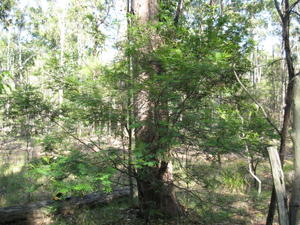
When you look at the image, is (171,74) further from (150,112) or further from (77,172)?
(77,172)

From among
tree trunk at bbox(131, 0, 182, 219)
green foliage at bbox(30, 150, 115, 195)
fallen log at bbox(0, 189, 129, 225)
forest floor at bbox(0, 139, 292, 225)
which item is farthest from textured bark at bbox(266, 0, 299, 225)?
fallen log at bbox(0, 189, 129, 225)

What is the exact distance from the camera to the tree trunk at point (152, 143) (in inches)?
134

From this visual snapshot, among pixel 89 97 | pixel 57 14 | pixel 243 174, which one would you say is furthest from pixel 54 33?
pixel 89 97

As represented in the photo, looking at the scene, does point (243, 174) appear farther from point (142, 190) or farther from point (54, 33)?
point (54, 33)

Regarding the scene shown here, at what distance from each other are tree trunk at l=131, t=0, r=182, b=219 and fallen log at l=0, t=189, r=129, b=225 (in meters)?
1.73

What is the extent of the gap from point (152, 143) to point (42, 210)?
336cm

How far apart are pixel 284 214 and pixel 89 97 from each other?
2605 mm

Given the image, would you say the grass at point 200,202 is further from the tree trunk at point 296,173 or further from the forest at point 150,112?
the tree trunk at point 296,173

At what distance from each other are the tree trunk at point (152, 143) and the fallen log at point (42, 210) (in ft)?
5.68

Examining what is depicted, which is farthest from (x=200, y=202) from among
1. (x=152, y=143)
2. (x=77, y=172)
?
(x=77, y=172)

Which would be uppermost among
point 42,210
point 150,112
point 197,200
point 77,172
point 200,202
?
point 150,112

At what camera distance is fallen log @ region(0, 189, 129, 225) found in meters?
4.88

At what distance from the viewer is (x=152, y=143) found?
355cm

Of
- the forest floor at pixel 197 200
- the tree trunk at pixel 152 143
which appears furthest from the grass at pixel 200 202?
the tree trunk at pixel 152 143
